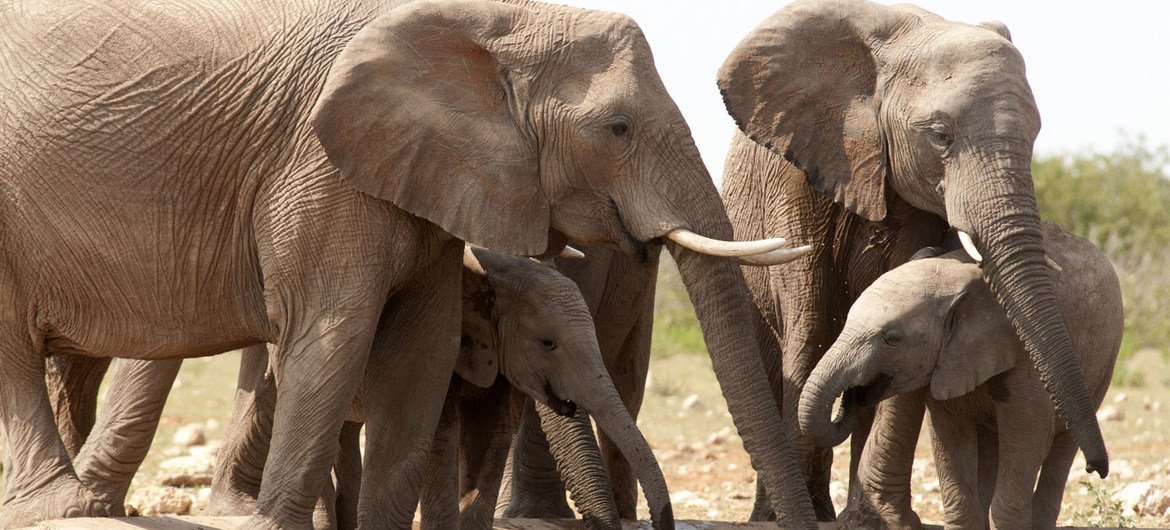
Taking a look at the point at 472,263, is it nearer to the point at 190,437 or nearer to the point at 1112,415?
the point at 190,437

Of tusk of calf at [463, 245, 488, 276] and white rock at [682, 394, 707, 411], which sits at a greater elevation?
tusk of calf at [463, 245, 488, 276]

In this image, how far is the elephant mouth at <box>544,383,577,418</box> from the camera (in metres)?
6.56

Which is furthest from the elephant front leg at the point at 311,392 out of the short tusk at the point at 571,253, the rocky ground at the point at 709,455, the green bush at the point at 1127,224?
the green bush at the point at 1127,224

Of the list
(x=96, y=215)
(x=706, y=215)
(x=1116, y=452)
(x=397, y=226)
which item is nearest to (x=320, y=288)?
(x=397, y=226)

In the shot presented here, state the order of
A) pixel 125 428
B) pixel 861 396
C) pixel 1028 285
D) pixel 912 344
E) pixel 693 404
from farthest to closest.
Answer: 1. pixel 693 404
2. pixel 125 428
3. pixel 861 396
4. pixel 912 344
5. pixel 1028 285

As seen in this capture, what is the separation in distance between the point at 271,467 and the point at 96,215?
3.23 ft

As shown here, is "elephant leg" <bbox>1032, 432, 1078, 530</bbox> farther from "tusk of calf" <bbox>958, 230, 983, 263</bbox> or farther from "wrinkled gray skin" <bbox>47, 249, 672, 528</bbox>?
"wrinkled gray skin" <bbox>47, 249, 672, 528</bbox>

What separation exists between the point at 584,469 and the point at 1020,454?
1565mm

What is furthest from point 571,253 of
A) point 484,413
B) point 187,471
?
point 187,471

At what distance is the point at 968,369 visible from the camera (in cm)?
648

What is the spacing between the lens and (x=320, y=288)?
573 centimetres

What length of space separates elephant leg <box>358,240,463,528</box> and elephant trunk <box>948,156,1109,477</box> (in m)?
1.81

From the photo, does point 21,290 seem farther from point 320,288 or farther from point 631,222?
point 631,222

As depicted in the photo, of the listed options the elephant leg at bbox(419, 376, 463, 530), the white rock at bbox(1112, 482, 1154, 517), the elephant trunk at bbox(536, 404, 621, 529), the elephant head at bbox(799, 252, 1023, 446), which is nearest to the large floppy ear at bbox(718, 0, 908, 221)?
the elephant head at bbox(799, 252, 1023, 446)
